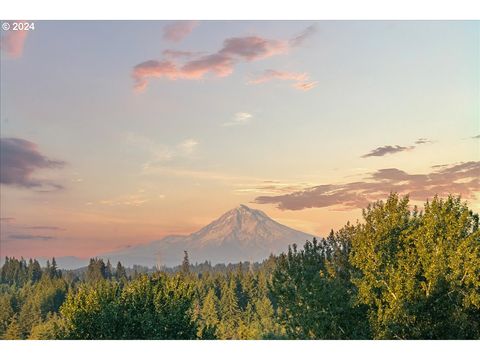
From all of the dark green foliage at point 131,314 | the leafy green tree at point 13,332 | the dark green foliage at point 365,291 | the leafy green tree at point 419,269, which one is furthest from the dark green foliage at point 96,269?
the leafy green tree at point 419,269

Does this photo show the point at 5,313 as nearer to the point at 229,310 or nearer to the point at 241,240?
the point at 229,310

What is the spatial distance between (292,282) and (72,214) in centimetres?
2110

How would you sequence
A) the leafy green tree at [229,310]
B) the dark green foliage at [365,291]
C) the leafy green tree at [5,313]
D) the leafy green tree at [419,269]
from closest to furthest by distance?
the leafy green tree at [419,269] < the dark green foliage at [365,291] < the leafy green tree at [229,310] < the leafy green tree at [5,313]

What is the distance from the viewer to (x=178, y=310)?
57.2ft

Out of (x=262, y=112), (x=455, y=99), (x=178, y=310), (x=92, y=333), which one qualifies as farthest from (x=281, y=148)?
(x=92, y=333)
